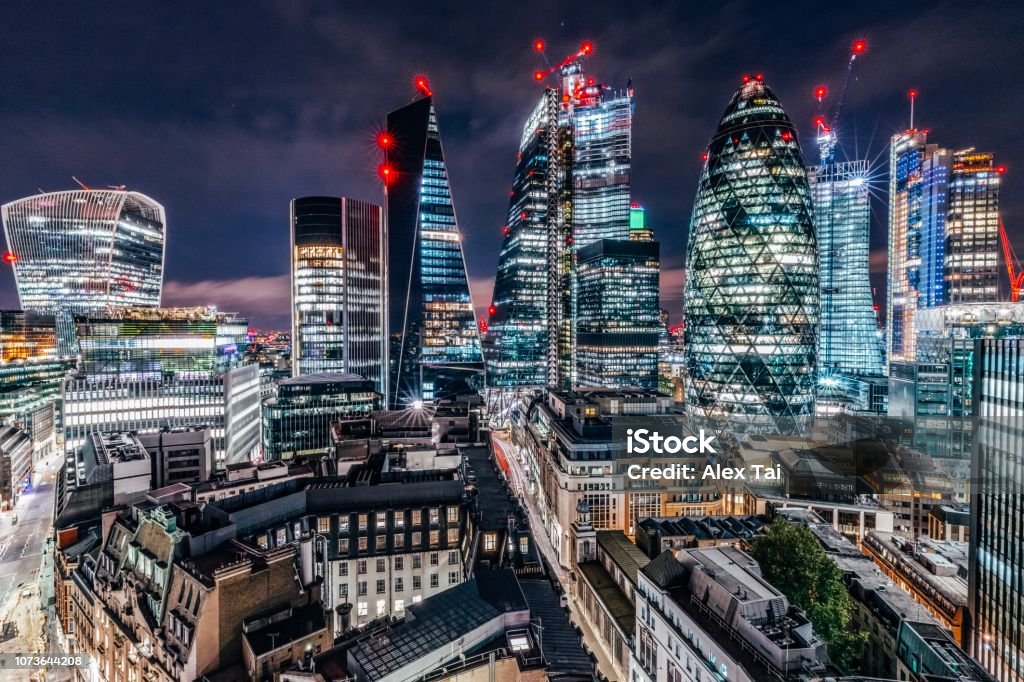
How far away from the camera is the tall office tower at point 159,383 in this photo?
75.8 meters

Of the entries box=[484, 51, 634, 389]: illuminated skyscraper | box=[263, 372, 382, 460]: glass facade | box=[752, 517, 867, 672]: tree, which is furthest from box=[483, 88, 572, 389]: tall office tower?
box=[752, 517, 867, 672]: tree

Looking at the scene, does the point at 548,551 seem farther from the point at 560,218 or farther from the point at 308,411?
the point at 560,218

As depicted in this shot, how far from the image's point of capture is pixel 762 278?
314 ft

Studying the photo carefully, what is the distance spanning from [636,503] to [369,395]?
5682 centimetres

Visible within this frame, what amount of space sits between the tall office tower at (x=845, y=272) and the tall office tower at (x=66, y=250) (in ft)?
715

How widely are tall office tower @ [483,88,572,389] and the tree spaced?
12315 centimetres

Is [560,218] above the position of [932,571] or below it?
above

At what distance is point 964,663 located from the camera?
26.6m

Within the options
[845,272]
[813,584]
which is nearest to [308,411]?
[813,584]

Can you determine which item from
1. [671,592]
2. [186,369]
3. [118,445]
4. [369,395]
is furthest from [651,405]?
[186,369]

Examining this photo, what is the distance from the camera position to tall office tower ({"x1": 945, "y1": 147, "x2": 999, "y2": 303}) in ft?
424

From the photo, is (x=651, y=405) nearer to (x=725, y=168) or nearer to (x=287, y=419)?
(x=725, y=168)

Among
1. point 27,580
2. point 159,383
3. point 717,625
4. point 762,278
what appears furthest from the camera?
point 762,278

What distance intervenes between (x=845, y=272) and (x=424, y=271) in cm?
13763
